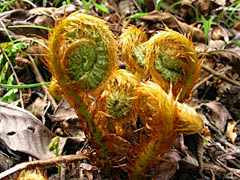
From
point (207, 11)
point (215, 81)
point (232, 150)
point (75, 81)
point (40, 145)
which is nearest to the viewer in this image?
point (75, 81)

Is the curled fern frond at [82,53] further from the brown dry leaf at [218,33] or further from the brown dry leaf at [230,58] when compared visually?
the brown dry leaf at [218,33]

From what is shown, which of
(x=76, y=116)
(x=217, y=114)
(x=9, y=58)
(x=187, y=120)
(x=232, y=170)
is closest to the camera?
(x=187, y=120)

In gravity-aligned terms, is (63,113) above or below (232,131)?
above

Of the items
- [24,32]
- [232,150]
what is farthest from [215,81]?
[24,32]

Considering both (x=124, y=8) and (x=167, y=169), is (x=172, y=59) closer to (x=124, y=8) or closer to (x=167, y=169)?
(x=167, y=169)

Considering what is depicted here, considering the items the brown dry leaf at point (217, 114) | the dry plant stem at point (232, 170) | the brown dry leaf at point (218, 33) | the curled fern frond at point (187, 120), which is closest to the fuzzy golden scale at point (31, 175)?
the curled fern frond at point (187, 120)

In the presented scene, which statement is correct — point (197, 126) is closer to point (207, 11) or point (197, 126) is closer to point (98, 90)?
point (98, 90)

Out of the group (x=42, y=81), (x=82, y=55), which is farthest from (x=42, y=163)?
(x=42, y=81)
